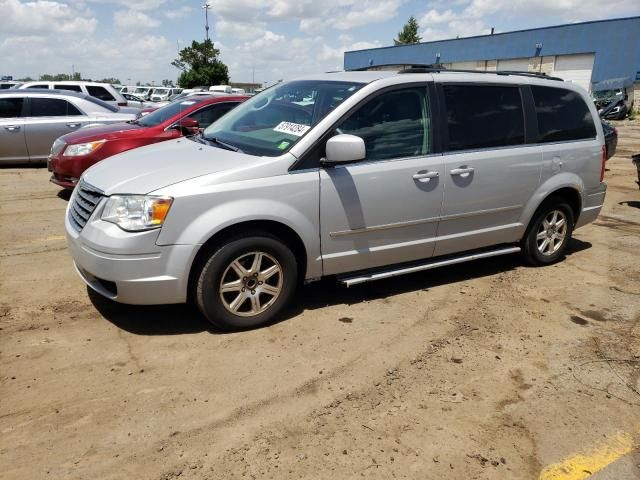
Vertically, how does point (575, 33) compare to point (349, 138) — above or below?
above

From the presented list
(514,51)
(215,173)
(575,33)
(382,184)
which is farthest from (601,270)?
(514,51)

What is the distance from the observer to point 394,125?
13.9ft

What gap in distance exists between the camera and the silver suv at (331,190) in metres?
3.54

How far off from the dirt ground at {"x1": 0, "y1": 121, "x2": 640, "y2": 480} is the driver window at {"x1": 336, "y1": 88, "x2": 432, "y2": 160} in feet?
4.20

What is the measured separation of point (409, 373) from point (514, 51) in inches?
1833

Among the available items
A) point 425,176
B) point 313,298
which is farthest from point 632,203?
point 313,298

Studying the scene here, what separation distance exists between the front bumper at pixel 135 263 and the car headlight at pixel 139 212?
47mm

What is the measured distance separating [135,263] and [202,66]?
54577mm

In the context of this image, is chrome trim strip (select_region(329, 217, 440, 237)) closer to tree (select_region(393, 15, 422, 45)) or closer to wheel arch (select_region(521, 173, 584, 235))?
wheel arch (select_region(521, 173, 584, 235))

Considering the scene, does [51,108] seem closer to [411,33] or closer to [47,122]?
[47,122]

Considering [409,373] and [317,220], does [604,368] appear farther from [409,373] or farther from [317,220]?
[317,220]

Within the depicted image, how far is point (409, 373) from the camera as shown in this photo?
344 centimetres

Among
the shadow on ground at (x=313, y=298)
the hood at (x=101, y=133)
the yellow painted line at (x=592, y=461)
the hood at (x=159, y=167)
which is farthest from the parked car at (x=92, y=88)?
the yellow painted line at (x=592, y=461)

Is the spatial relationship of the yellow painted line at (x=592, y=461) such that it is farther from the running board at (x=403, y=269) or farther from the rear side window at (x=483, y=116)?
the rear side window at (x=483, y=116)
